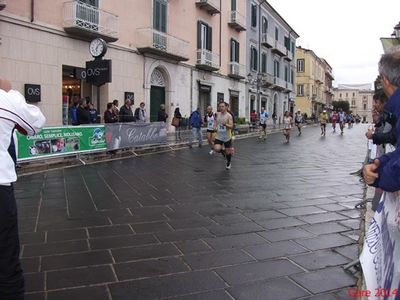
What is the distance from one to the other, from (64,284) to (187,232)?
5.74 ft

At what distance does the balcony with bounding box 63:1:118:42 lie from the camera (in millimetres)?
15906

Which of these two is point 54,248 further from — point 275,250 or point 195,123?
point 195,123

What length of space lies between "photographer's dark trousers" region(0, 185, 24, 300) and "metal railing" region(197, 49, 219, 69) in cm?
2381

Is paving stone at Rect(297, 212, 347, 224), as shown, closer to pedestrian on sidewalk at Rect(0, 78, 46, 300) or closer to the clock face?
pedestrian on sidewalk at Rect(0, 78, 46, 300)

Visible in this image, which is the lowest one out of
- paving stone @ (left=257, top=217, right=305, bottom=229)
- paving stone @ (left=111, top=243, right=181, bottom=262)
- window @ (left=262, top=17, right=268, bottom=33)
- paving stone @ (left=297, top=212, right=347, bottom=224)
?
paving stone @ (left=111, top=243, right=181, bottom=262)

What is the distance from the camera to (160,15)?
22.2 metres

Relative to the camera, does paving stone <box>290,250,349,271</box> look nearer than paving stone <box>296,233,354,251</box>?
Yes

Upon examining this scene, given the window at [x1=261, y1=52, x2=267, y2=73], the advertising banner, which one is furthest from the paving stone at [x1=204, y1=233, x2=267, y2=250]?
the window at [x1=261, y1=52, x2=267, y2=73]

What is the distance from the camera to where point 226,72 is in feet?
101

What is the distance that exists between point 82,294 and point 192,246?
4.63 ft

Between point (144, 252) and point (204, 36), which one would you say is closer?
point (144, 252)

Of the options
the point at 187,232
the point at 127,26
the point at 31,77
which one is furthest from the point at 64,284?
the point at 127,26

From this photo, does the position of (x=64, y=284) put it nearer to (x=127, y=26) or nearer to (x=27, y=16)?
(x=27, y=16)

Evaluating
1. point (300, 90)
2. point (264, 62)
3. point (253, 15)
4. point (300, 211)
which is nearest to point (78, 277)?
point (300, 211)
